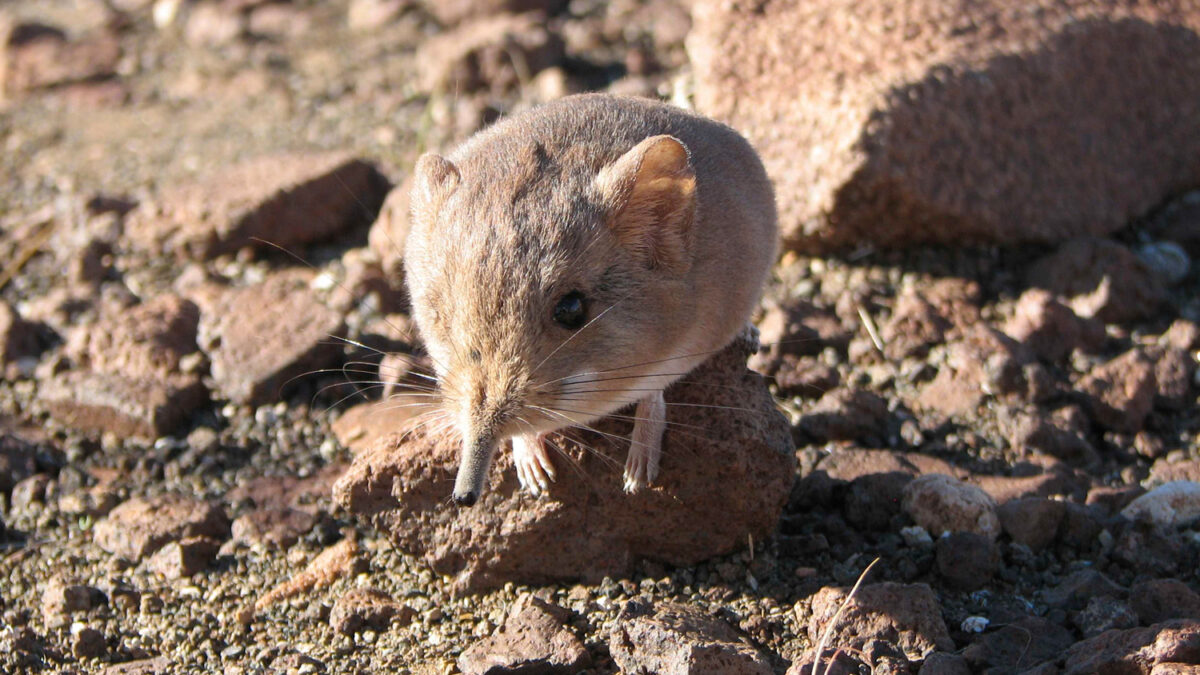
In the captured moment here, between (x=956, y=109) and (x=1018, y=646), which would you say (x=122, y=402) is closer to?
(x=1018, y=646)

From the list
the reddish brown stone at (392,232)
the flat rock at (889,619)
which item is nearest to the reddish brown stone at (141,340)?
the reddish brown stone at (392,232)

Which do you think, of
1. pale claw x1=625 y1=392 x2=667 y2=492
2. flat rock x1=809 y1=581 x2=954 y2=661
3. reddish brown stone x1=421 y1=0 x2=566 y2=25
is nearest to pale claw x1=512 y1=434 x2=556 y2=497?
pale claw x1=625 y1=392 x2=667 y2=492

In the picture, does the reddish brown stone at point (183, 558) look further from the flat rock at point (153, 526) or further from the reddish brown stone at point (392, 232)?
the reddish brown stone at point (392, 232)

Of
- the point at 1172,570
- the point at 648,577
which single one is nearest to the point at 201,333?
the point at 648,577

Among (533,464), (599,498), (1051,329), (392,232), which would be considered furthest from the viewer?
(392,232)

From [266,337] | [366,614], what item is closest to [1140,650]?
[366,614]
